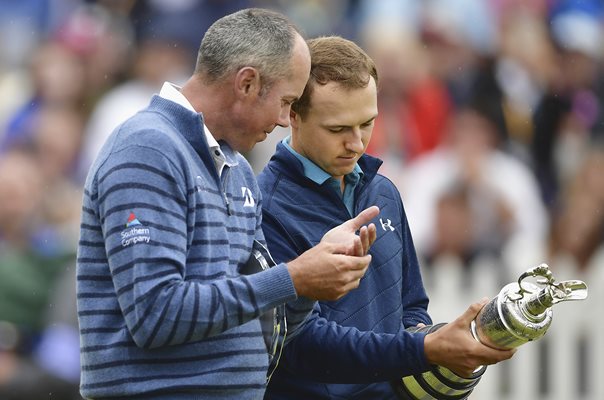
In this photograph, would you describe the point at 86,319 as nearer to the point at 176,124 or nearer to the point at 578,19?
the point at 176,124

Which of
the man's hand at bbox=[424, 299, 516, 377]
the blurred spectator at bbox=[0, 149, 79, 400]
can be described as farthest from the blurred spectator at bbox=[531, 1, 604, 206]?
the man's hand at bbox=[424, 299, 516, 377]

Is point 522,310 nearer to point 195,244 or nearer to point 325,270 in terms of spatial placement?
point 325,270

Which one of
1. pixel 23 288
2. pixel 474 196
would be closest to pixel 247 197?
pixel 23 288

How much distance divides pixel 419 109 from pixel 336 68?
675 cm

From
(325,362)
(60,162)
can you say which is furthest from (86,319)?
(60,162)

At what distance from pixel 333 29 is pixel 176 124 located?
8.12m

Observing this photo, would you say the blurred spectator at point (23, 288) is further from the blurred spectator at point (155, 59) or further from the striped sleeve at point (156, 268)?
the striped sleeve at point (156, 268)

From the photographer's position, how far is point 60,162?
10.4 meters

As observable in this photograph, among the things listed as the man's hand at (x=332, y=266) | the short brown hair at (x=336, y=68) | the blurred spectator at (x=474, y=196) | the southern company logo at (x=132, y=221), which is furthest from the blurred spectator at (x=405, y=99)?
the southern company logo at (x=132, y=221)

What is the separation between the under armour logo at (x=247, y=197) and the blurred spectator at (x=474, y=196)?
5841 millimetres

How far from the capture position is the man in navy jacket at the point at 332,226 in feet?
15.1

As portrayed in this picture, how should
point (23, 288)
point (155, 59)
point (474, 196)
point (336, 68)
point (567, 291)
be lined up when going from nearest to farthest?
point (567, 291) < point (336, 68) < point (23, 288) < point (474, 196) < point (155, 59)

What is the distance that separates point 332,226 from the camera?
4.80m

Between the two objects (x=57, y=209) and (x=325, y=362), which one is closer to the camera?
(x=325, y=362)
